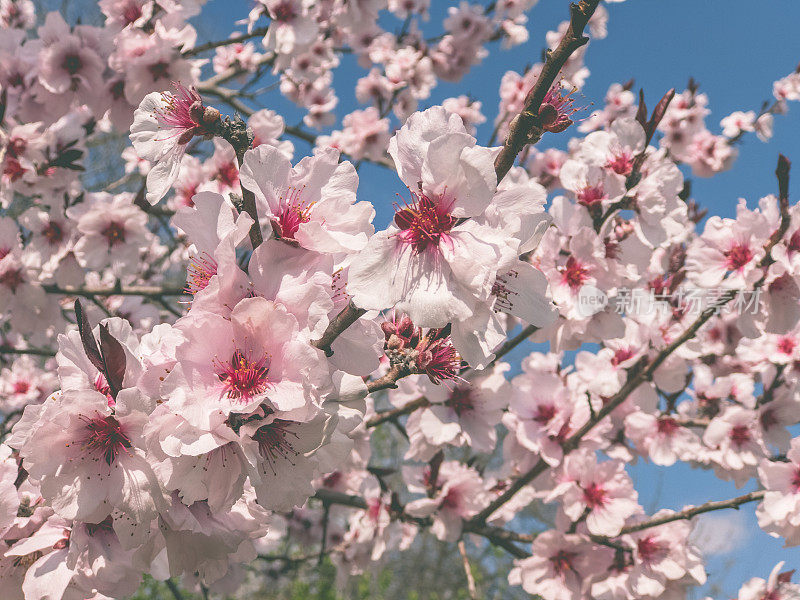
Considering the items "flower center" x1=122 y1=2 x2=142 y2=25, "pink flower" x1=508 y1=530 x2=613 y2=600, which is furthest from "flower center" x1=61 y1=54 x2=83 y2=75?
"pink flower" x1=508 y1=530 x2=613 y2=600

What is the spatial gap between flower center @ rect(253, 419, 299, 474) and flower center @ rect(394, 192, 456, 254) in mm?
402

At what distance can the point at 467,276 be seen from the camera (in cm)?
96

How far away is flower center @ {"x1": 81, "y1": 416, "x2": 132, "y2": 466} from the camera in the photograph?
1128mm

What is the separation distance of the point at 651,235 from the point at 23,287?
290 cm

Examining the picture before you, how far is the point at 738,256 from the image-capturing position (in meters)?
2.19

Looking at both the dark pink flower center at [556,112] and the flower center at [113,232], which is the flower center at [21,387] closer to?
the flower center at [113,232]

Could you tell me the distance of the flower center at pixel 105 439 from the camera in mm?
1128

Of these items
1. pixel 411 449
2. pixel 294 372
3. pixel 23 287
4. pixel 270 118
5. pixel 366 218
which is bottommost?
pixel 23 287

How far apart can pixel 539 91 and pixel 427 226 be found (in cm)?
30

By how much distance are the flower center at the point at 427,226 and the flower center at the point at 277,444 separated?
0.40m

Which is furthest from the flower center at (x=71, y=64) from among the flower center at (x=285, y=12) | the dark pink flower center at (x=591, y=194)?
the dark pink flower center at (x=591, y=194)

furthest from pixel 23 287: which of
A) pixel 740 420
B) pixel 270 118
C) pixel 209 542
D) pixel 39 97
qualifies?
pixel 740 420

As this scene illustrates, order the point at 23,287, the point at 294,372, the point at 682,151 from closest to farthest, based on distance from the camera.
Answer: the point at 294,372
the point at 23,287
the point at 682,151

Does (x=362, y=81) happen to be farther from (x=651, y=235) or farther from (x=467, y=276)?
(x=467, y=276)
